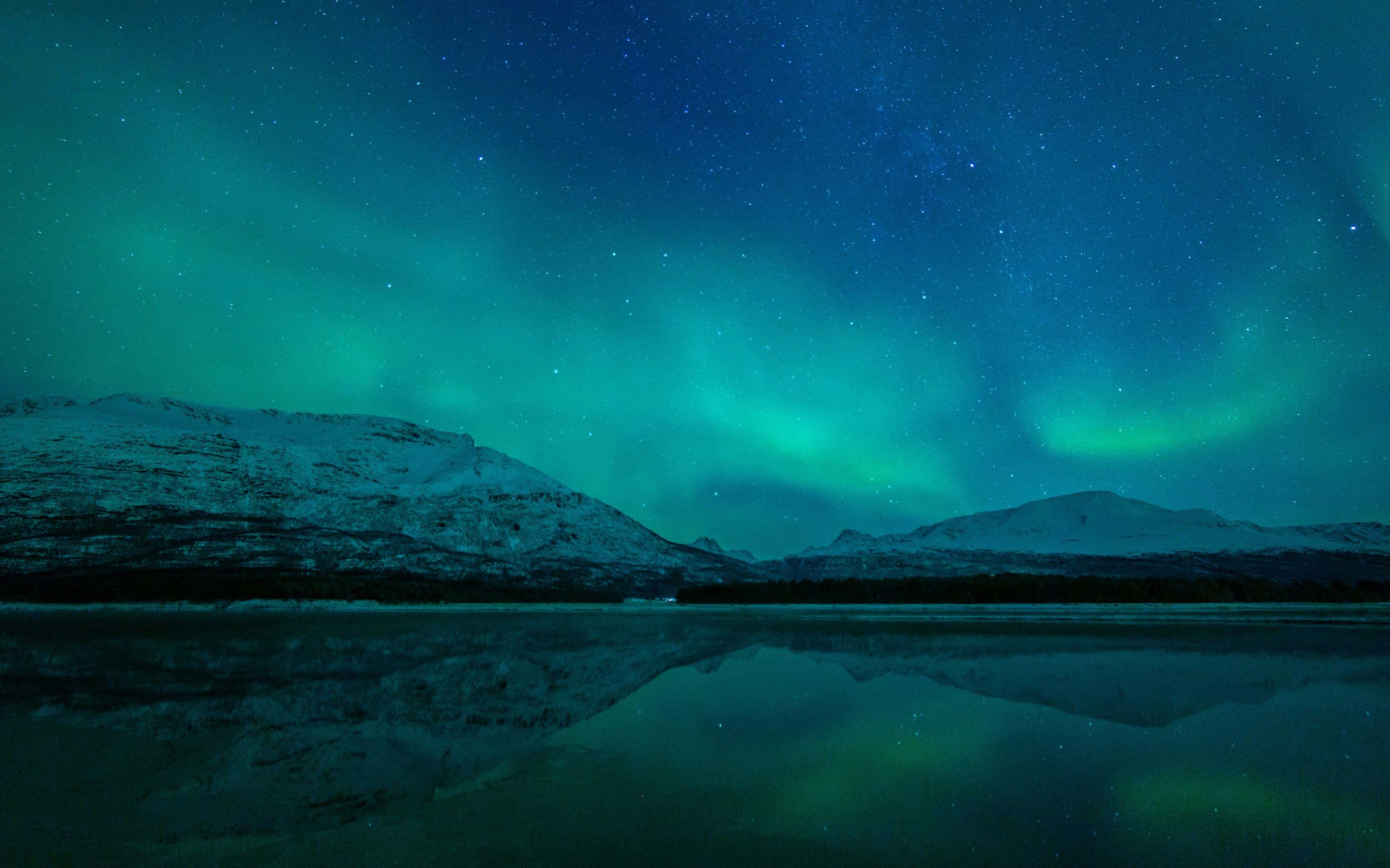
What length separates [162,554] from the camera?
159875mm

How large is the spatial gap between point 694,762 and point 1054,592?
96.7 m

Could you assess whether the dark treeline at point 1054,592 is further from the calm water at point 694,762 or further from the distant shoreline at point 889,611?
the calm water at point 694,762

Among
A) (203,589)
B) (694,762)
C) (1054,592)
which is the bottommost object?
(694,762)

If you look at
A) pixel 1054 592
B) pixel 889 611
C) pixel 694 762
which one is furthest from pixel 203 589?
pixel 1054 592

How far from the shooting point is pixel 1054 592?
93.9 m

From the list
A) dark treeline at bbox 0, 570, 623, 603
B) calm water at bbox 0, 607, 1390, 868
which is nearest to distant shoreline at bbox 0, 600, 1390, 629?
dark treeline at bbox 0, 570, 623, 603

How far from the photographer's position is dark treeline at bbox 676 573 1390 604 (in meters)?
92.1

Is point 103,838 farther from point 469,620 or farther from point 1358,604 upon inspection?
point 1358,604

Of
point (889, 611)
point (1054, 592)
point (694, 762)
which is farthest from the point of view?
point (1054, 592)

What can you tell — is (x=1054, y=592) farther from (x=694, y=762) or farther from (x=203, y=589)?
(x=203, y=589)

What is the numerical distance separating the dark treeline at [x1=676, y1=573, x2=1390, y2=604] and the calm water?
71.4m

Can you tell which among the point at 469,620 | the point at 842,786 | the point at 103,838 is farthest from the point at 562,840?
the point at 469,620

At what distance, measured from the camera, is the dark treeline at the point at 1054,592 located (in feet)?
302

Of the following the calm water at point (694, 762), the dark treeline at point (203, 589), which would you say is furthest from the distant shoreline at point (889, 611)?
the calm water at point (694, 762)
